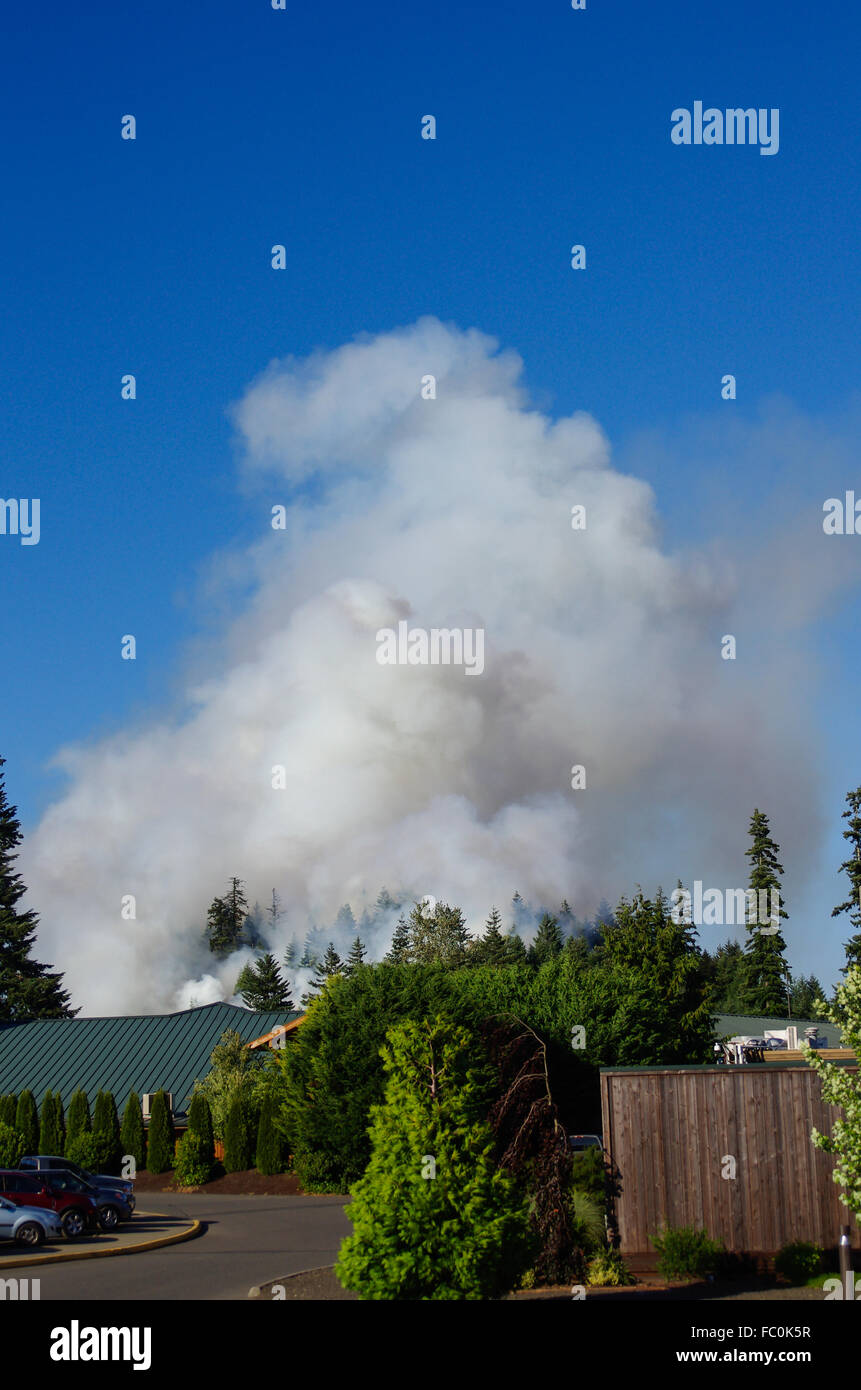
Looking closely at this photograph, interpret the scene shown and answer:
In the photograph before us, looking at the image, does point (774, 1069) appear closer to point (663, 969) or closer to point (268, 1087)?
point (268, 1087)

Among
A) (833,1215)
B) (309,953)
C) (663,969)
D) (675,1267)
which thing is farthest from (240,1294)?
(309,953)

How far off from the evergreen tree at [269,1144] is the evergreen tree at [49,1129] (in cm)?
927

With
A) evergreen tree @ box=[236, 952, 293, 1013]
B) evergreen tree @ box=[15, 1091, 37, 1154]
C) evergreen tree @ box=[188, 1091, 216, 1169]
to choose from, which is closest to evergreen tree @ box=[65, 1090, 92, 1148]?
evergreen tree @ box=[15, 1091, 37, 1154]

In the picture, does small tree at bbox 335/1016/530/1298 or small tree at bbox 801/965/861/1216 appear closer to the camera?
small tree at bbox 335/1016/530/1298

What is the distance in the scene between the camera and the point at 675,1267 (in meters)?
19.8

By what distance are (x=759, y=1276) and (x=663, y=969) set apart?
48.7 m

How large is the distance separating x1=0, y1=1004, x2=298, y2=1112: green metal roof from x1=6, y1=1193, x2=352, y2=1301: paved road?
19.0 metres

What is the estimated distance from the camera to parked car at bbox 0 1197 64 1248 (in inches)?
1018

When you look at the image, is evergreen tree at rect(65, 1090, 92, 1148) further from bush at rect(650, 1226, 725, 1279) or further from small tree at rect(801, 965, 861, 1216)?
small tree at rect(801, 965, 861, 1216)

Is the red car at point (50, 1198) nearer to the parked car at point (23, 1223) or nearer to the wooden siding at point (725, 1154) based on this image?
the parked car at point (23, 1223)

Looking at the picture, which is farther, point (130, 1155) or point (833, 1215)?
point (130, 1155)

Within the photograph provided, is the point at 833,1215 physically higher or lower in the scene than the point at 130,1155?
higher

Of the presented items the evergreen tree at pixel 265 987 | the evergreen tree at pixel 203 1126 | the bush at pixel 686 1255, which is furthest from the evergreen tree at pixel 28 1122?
the evergreen tree at pixel 265 987
